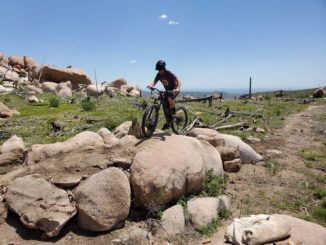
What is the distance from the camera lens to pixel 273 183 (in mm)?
11102

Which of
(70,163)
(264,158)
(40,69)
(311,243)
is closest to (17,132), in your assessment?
(70,163)

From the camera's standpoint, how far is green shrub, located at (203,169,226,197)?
974 cm

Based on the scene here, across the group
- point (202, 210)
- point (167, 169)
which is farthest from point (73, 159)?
point (202, 210)

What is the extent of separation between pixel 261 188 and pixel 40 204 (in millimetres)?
6865

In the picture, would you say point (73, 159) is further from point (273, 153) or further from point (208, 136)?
point (273, 153)

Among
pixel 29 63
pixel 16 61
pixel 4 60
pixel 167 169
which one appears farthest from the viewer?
pixel 4 60

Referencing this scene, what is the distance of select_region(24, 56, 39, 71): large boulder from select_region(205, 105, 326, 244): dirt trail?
44827mm

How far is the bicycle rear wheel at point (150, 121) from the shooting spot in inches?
401

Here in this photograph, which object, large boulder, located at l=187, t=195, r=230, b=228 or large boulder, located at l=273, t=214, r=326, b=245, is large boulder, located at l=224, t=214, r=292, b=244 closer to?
large boulder, located at l=273, t=214, r=326, b=245

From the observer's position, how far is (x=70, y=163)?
9.16 m

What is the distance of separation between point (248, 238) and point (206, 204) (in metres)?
1.88

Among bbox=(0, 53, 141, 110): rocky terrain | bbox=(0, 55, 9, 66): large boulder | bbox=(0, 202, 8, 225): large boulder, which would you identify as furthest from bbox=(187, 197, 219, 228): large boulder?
bbox=(0, 55, 9, 66): large boulder

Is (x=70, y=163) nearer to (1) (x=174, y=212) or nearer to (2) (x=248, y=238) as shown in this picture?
(1) (x=174, y=212)

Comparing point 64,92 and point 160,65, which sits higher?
point 160,65
